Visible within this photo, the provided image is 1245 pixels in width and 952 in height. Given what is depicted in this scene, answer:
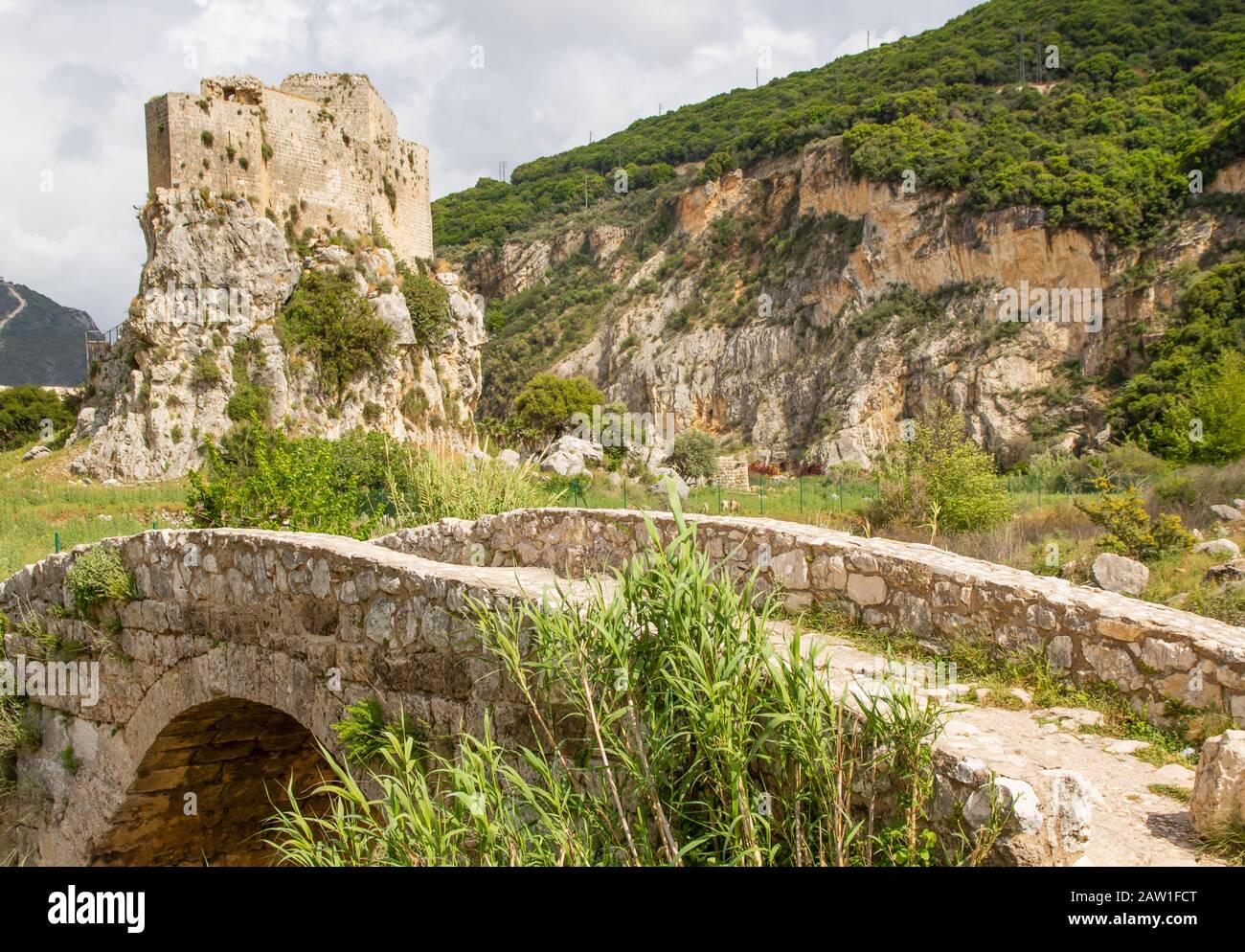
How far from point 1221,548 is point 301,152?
99.3 ft

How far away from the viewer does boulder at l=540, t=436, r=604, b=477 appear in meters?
26.6

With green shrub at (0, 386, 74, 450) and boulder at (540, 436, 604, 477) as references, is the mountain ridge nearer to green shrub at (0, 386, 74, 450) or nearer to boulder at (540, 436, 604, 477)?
green shrub at (0, 386, 74, 450)

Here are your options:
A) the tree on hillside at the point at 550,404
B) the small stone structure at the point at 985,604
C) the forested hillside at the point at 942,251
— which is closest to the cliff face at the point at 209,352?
the tree on hillside at the point at 550,404

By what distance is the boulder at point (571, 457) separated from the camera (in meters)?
26.6

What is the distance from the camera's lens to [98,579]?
718cm

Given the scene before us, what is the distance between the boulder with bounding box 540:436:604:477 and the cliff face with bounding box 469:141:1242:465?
550 inches

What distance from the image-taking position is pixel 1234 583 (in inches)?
403

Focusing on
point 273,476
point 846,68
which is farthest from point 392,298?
point 846,68

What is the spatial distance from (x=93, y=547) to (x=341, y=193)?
28278 mm

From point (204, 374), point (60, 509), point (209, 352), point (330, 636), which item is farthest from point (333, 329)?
point (330, 636)

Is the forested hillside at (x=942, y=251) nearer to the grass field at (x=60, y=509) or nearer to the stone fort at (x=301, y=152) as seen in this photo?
the stone fort at (x=301, y=152)

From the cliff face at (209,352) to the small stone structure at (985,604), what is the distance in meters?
22.5

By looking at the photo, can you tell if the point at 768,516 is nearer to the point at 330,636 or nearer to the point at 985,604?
the point at 985,604
